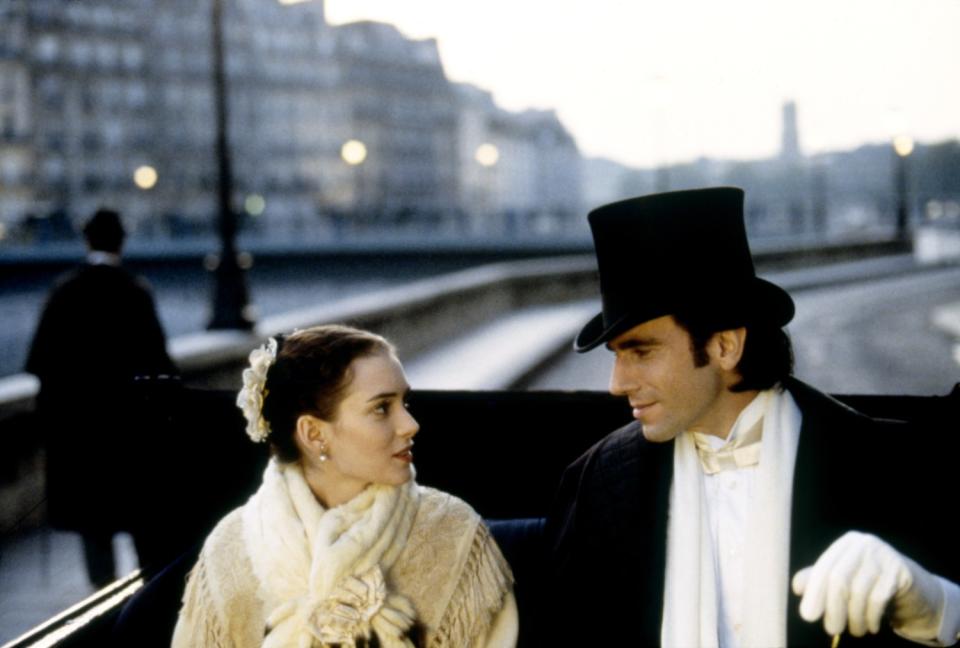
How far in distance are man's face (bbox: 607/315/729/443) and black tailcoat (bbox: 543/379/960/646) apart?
0.19 metres

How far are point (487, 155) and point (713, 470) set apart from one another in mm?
86267

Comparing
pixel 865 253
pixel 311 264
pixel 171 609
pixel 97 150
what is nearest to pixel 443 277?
pixel 311 264

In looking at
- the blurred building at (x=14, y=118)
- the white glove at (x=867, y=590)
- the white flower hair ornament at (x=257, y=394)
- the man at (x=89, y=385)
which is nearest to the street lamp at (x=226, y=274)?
the man at (x=89, y=385)

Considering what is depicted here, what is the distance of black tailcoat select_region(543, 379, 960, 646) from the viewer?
2510 millimetres

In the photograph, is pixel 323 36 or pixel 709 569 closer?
pixel 709 569

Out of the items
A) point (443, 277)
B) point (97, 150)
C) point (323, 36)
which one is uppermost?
point (323, 36)

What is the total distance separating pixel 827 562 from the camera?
207 centimetres

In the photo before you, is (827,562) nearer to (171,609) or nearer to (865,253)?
(171,609)

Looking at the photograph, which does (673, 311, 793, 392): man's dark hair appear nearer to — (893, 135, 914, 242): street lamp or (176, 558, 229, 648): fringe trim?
(176, 558, 229, 648): fringe trim

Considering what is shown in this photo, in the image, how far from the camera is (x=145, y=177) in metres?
72.3

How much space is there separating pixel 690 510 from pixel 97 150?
75.5 metres

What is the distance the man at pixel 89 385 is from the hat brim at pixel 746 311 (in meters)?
3.59

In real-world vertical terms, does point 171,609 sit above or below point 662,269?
below

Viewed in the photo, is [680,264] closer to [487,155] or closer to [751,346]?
[751,346]
